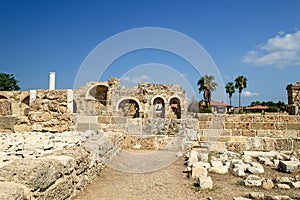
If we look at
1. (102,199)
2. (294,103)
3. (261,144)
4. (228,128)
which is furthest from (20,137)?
(294,103)

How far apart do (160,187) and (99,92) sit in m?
19.2

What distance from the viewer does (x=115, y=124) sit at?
8.47 m

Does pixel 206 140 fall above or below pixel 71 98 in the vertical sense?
below

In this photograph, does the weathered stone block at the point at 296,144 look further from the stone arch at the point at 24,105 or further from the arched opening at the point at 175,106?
the arched opening at the point at 175,106

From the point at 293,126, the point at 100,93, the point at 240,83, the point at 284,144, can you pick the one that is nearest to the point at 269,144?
the point at 284,144

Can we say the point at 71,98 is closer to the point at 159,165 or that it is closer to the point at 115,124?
the point at 159,165

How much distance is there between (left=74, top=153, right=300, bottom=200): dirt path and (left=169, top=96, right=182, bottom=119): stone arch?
17308 mm

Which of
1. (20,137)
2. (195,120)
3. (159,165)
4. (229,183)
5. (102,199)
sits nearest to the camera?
(102,199)

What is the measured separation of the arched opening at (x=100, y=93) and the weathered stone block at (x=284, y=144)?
1661 cm

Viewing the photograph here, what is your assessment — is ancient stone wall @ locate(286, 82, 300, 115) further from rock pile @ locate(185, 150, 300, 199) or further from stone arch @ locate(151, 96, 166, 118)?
stone arch @ locate(151, 96, 166, 118)

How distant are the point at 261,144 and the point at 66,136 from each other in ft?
18.1

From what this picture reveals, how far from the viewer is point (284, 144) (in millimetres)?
7234

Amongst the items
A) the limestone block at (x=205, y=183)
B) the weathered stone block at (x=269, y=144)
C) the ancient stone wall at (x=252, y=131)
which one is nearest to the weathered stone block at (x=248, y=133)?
the ancient stone wall at (x=252, y=131)

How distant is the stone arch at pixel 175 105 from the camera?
74.2 feet
